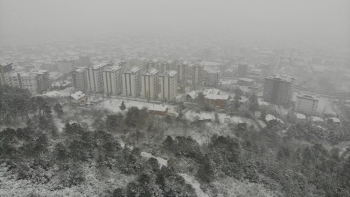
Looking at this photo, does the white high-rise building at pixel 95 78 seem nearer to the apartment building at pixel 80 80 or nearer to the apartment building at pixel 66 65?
the apartment building at pixel 80 80

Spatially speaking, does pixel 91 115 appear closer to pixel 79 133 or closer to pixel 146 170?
pixel 79 133

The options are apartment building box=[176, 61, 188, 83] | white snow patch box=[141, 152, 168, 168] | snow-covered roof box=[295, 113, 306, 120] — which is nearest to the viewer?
white snow patch box=[141, 152, 168, 168]

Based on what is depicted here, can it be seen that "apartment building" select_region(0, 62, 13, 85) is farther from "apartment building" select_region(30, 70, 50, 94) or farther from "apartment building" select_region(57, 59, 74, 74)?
"apartment building" select_region(57, 59, 74, 74)

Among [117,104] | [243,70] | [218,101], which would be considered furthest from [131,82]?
[243,70]

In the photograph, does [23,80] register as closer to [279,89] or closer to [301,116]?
[279,89]

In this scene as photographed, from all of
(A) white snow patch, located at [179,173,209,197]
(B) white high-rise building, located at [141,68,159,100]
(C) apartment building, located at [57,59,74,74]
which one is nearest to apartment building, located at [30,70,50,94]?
(C) apartment building, located at [57,59,74,74]

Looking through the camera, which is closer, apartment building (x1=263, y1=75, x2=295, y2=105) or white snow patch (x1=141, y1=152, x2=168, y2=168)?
white snow patch (x1=141, y1=152, x2=168, y2=168)
